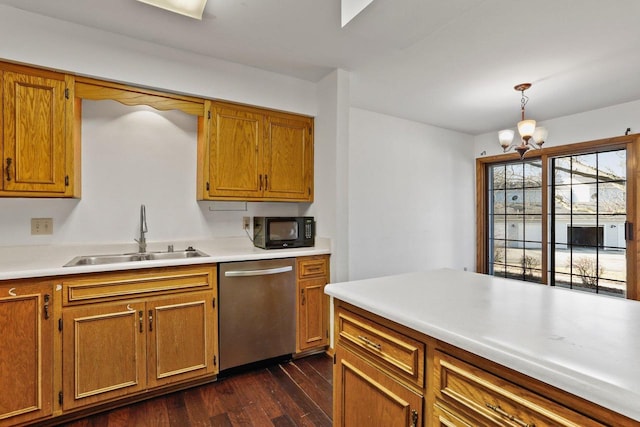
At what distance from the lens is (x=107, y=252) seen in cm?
253

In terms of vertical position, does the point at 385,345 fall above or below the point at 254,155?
below

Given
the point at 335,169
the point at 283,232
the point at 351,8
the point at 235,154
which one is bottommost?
the point at 283,232

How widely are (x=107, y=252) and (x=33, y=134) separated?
Result: 0.94 m

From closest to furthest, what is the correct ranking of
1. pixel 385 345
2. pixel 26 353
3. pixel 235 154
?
pixel 385 345 < pixel 26 353 < pixel 235 154

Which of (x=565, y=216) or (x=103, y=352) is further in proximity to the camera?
(x=565, y=216)

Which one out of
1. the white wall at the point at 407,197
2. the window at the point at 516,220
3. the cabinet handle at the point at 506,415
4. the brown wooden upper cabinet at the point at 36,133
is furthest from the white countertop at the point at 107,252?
the window at the point at 516,220

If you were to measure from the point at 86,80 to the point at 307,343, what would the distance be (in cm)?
256

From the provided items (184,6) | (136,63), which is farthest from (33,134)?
(184,6)

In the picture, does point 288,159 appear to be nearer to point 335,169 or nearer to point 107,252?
point 335,169

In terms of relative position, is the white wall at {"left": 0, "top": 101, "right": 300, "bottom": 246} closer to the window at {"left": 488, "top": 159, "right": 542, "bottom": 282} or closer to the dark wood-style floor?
the dark wood-style floor

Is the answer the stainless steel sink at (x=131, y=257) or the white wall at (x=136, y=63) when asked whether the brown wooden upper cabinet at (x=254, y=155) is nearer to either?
the white wall at (x=136, y=63)

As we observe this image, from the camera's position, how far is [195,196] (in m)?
2.89

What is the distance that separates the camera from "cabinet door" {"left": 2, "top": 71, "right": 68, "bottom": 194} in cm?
201

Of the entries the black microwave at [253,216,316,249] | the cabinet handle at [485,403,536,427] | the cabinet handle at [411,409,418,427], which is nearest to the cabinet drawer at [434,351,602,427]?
the cabinet handle at [485,403,536,427]
